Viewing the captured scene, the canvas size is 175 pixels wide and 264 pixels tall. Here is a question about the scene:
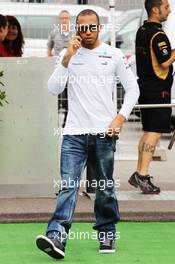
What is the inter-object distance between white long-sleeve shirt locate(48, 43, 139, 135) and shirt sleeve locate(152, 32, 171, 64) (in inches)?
106

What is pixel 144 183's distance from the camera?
36.5 feet

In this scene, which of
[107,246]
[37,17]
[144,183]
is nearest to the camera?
[107,246]

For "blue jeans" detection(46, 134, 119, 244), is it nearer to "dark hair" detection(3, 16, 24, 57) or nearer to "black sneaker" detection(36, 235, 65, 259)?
"black sneaker" detection(36, 235, 65, 259)

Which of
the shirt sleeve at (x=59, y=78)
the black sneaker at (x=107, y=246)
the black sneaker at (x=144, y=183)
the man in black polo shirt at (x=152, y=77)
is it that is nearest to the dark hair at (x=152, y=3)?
the man in black polo shirt at (x=152, y=77)

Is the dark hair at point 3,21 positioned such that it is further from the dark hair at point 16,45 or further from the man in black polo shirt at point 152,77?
the man in black polo shirt at point 152,77

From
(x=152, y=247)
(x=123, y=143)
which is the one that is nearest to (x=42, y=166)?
(x=152, y=247)

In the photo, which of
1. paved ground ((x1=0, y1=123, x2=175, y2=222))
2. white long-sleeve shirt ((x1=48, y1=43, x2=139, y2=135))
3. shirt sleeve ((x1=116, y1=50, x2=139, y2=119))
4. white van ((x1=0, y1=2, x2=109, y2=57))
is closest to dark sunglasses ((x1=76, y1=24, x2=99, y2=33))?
white long-sleeve shirt ((x1=48, y1=43, x2=139, y2=135))

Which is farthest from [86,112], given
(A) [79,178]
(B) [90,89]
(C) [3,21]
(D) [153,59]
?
(C) [3,21]

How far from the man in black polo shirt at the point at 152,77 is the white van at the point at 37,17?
227cm

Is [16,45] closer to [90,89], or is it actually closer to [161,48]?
[161,48]

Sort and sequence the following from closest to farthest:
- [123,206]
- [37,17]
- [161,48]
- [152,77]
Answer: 1. [123,206]
2. [161,48]
3. [152,77]
4. [37,17]

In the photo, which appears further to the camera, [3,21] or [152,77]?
[3,21]

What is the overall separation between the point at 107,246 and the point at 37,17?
6.24 metres

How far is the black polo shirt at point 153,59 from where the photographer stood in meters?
10.9
